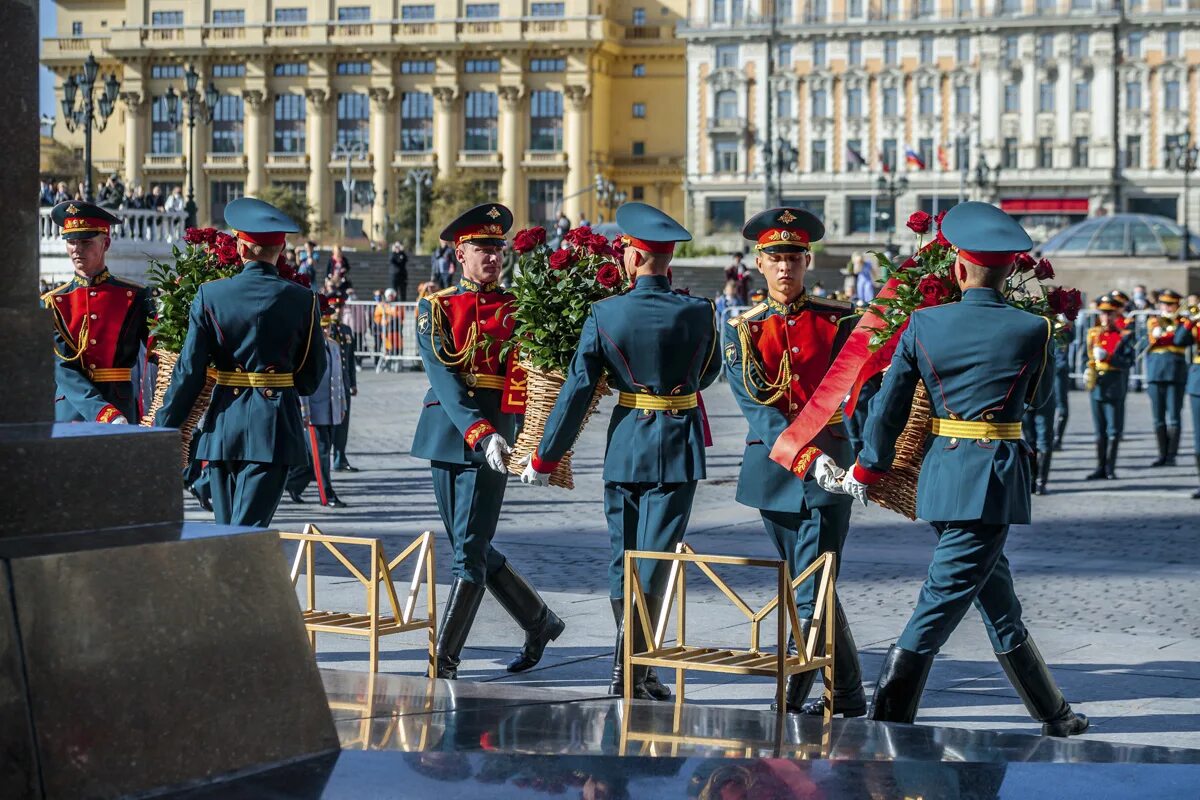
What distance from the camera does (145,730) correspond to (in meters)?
3.77

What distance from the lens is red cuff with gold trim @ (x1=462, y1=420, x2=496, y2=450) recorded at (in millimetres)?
6426

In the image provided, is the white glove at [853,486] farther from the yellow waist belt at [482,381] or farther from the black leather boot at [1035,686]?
the yellow waist belt at [482,381]

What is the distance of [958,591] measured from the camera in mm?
5281

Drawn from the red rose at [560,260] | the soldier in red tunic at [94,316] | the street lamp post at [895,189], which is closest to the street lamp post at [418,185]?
the street lamp post at [895,189]

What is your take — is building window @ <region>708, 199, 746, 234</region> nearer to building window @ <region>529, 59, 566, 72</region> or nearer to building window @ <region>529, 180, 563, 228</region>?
building window @ <region>529, 180, 563, 228</region>

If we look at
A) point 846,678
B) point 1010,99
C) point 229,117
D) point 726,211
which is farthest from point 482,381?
point 229,117

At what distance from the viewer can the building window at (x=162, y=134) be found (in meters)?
94.9

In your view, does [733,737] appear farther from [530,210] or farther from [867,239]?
[530,210]

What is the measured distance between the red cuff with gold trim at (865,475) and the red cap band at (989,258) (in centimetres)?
70

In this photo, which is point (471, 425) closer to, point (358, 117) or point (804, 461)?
point (804, 461)

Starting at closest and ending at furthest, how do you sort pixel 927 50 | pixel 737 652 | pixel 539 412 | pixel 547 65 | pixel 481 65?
pixel 737 652 < pixel 539 412 < pixel 927 50 < pixel 547 65 < pixel 481 65

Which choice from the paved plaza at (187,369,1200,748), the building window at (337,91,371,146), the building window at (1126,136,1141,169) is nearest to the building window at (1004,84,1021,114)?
the building window at (1126,136,1141,169)

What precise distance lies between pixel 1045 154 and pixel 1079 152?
1.40m

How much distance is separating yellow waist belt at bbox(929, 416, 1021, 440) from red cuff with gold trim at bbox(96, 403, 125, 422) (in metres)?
3.40
